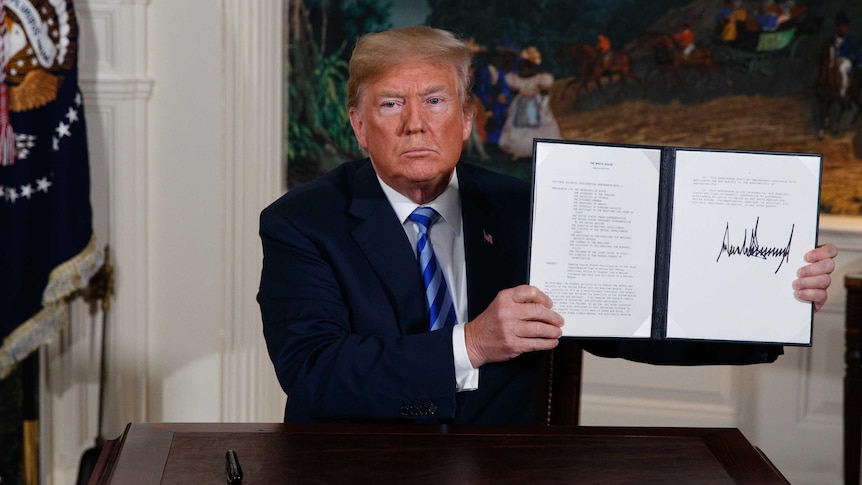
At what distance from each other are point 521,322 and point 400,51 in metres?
0.68

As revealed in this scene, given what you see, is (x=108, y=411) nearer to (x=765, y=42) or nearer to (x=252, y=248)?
(x=252, y=248)

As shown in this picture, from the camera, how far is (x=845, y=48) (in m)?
4.74

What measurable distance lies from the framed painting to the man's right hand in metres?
2.98


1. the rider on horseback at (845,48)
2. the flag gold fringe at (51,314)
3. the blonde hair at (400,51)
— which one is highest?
the rider on horseback at (845,48)

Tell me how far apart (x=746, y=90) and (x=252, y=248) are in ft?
7.65

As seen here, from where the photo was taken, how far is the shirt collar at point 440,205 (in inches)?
98.8

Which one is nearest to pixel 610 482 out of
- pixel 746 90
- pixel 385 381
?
pixel 385 381

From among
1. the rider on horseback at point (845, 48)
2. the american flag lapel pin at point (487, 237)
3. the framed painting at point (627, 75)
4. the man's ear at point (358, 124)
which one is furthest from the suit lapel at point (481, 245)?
the rider on horseback at point (845, 48)

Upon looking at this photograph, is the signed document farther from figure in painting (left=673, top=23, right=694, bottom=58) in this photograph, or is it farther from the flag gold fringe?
figure in painting (left=673, top=23, right=694, bottom=58)

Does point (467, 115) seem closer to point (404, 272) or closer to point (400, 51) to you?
point (400, 51)

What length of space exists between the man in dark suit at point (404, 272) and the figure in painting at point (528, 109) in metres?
2.45

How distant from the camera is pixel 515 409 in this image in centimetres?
250

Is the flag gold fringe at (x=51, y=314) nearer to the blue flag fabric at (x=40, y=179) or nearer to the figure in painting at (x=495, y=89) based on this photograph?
the blue flag fabric at (x=40, y=179)

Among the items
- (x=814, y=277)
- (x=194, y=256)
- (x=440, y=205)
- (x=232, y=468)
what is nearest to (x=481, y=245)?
(x=440, y=205)
